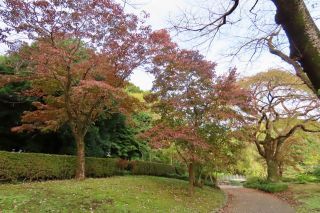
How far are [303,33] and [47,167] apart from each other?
507 inches

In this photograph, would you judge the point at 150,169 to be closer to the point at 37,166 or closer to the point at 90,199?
the point at 37,166

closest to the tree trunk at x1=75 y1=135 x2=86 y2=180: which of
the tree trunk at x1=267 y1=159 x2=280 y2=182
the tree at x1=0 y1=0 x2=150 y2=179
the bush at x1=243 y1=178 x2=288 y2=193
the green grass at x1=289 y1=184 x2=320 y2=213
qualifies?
the tree at x1=0 y1=0 x2=150 y2=179

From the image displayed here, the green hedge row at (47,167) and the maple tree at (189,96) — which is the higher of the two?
the maple tree at (189,96)

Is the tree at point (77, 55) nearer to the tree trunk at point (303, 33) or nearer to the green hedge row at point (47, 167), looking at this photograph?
the green hedge row at point (47, 167)

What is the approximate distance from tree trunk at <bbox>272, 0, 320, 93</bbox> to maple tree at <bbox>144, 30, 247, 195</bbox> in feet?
39.6

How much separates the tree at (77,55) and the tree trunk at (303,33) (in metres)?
10.1

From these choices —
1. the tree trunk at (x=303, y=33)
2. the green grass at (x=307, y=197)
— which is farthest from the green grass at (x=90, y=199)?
the tree trunk at (x=303, y=33)

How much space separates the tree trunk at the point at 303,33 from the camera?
251 cm

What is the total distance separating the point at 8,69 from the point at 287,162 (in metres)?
25.5

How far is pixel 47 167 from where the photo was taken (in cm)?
1373

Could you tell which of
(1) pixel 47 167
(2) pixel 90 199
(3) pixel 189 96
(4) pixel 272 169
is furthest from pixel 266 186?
(2) pixel 90 199

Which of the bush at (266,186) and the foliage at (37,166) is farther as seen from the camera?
the bush at (266,186)

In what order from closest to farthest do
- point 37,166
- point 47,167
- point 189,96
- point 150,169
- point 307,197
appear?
1. point 37,166
2. point 47,167
3. point 189,96
4. point 307,197
5. point 150,169

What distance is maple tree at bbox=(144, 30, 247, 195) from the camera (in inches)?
588
